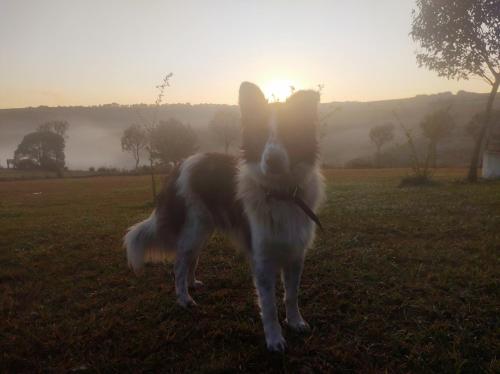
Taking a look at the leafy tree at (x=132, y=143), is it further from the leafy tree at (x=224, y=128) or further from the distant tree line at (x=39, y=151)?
the leafy tree at (x=224, y=128)

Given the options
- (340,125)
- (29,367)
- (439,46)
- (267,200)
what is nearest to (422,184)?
(439,46)

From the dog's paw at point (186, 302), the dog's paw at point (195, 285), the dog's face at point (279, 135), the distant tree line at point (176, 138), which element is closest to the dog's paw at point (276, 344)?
the dog's paw at point (186, 302)

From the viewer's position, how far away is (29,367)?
3840 mm

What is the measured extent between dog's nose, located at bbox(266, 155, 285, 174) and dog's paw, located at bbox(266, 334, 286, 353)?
1731mm

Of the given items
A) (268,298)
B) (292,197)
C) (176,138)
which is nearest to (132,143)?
(176,138)

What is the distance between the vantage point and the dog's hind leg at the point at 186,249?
17.2ft

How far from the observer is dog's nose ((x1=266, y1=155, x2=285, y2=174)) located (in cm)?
376

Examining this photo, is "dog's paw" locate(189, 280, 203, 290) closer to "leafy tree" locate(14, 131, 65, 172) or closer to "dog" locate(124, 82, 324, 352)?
"dog" locate(124, 82, 324, 352)

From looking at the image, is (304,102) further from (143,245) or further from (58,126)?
(58,126)

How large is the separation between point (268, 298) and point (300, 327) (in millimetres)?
586

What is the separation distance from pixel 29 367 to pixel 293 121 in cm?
363

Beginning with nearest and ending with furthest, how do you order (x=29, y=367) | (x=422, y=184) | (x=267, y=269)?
(x=29, y=367)
(x=267, y=269)
(x=422, y=184)

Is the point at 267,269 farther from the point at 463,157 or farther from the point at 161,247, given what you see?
the point at 463,157

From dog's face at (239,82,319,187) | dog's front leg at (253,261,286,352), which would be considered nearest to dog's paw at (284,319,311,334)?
dog's front leg at (253,261,286,352)
